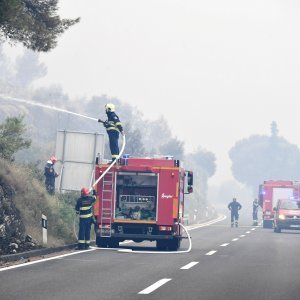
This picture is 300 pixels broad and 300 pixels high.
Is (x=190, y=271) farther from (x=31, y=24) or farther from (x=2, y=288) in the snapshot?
(x=31, y=24)

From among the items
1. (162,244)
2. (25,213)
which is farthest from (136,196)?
(25,213)

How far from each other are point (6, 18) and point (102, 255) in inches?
233

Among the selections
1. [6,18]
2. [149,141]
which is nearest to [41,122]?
[149,141]

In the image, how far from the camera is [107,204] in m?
22.8

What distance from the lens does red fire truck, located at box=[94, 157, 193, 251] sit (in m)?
22.8

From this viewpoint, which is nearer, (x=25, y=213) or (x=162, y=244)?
(x=162, y=244)

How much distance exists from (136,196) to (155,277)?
27.1 feet

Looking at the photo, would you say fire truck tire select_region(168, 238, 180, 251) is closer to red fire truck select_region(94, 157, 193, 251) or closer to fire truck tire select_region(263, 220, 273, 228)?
red fire truck select_region(94, 157, 193, 251)

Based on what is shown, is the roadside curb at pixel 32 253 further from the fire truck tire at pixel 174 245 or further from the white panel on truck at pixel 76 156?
the white panel on truck at pixel 76 156

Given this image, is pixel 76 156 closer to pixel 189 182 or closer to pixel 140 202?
pixel 189 182

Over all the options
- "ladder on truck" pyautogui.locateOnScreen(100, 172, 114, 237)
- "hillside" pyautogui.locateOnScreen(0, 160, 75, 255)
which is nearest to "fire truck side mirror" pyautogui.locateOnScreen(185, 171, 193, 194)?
"ladder on truck" pyautogui.locateOnScreen(100, 172, 114, 237)

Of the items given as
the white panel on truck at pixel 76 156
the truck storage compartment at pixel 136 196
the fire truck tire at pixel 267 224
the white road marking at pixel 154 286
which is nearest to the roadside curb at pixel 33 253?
the truck storage compartment at pixel 136 196

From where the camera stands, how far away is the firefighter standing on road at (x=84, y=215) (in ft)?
72.9

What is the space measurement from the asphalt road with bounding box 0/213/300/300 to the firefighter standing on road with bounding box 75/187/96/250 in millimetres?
416
